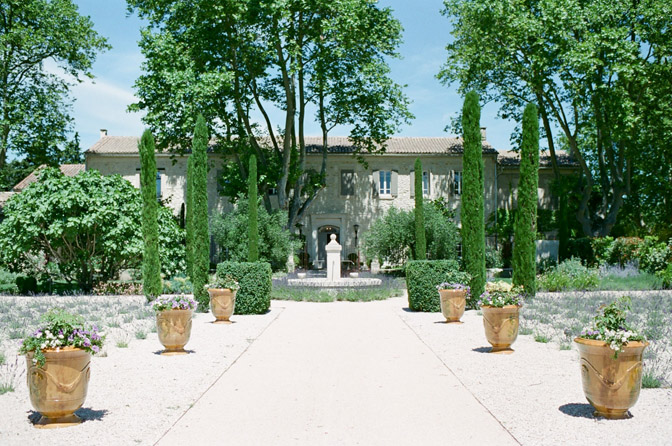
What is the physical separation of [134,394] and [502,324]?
5.05 meters

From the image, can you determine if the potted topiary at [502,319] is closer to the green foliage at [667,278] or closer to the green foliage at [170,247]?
the green foliage at [667,278]

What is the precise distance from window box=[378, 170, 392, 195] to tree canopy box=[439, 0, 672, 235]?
21.9ft

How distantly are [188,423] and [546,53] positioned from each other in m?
23.7

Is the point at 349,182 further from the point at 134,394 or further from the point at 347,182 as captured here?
the point at 134,394

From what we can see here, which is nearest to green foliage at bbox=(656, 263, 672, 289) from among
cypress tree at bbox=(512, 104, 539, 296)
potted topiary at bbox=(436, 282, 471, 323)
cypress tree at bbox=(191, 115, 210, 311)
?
cypress tree at bbox=(512, 104, 539, 296)

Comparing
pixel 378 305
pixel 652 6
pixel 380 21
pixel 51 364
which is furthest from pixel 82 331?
pixel 652 6

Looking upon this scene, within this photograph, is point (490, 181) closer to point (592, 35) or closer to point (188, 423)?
point (592, 35)

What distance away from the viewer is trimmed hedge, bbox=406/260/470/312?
1422 centimetres

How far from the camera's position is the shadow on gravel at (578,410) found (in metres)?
5.18

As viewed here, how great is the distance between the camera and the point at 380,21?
1005 inches

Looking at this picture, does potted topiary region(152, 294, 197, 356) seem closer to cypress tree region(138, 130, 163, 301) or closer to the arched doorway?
cypress tree region(138, 130, 163, 301)

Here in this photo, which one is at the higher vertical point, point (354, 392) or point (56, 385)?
point (56, 385)

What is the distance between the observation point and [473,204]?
1470 centimetres

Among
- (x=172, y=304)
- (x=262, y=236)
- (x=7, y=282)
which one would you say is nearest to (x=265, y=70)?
(x=262, y=236)
